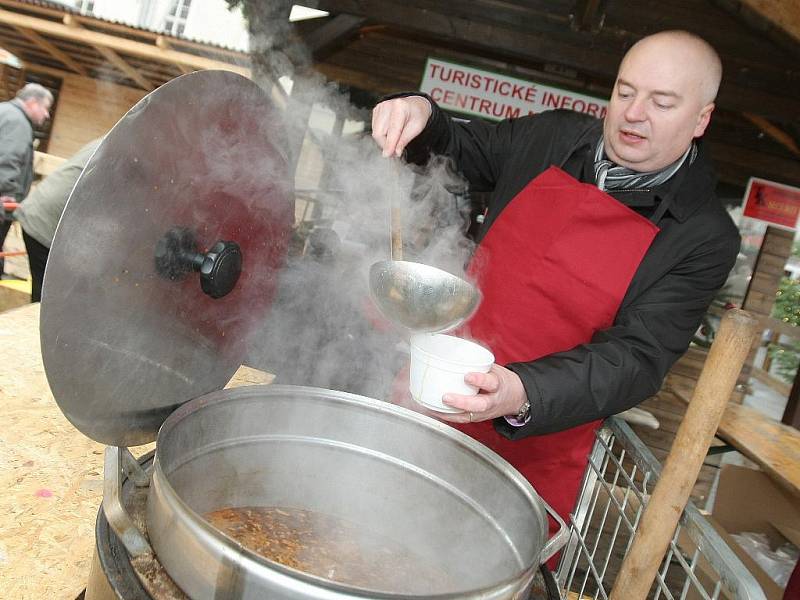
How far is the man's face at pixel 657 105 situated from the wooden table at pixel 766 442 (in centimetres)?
220

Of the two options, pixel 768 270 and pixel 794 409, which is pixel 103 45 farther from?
pixel 794 409

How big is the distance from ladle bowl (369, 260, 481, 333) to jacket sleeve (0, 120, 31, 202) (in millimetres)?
6185

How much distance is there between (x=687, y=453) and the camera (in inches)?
42.3

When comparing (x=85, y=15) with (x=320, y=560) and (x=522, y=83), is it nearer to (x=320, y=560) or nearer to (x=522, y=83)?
(x=522, y=83)

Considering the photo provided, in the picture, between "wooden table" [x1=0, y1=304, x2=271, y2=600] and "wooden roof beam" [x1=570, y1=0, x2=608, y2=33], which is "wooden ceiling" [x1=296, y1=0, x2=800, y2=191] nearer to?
"wooden roof beam" [x1=570, y1=0, x2=608, y2=33]

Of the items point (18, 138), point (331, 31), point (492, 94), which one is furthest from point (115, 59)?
point (492, 94)

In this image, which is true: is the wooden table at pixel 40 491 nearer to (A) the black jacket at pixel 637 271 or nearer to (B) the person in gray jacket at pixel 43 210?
(A) the black jacket at pixel 637 271

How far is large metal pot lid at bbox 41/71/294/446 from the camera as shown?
33.4 inches

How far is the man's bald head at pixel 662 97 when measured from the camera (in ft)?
5.58

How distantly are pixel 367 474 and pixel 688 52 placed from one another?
149 centimetres

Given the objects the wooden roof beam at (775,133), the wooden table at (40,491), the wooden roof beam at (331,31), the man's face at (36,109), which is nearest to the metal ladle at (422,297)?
the wooden table at (40,491)

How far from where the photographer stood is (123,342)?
38.3 inches

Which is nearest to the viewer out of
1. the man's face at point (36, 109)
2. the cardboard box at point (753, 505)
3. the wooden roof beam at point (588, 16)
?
the cardboard box at point (753, 505)

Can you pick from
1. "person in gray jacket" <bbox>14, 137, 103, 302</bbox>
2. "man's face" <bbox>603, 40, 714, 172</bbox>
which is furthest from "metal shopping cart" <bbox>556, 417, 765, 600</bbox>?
"person in gray jacket" <bbox>14, 137, 103, 302</bbox>
